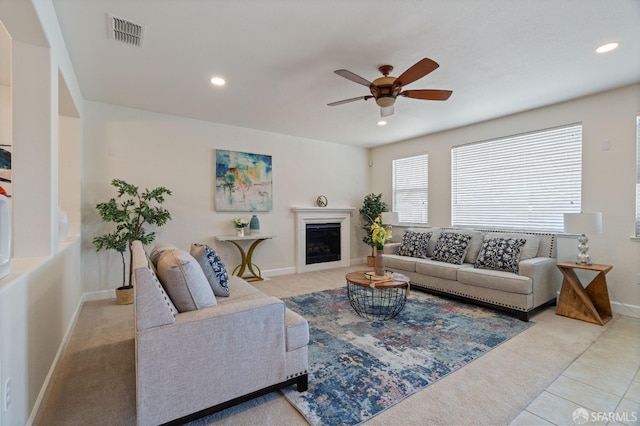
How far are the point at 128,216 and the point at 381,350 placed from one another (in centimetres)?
341

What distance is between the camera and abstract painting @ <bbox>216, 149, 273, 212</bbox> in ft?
15.9

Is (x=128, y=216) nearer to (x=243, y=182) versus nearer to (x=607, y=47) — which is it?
(x=243, y=182)

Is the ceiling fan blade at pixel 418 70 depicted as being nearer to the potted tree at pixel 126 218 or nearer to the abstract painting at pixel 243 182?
the abstract painting at pixel 243 182

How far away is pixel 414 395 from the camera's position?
1930 mm

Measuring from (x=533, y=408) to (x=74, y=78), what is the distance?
4877 mm

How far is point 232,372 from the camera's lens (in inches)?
67.7

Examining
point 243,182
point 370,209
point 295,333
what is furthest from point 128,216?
point 370,209

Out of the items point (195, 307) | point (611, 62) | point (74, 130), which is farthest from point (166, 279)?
point (611, 62)

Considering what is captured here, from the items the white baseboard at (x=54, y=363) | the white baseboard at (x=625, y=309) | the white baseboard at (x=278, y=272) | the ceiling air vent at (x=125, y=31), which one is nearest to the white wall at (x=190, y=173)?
the white baseboard at (x=278, y=272)

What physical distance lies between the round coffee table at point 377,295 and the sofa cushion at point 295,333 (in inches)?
47.0

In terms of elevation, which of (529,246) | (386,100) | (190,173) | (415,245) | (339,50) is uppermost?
(339,50)

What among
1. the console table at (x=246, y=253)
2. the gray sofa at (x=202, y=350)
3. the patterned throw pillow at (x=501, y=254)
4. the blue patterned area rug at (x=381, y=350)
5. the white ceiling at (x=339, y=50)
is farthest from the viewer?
the console table at (x=246, y=253)

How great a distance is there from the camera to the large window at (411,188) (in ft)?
18.7

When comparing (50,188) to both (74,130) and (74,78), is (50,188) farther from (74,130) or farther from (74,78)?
(74,130)
